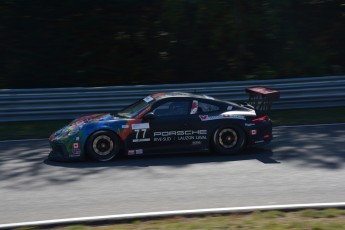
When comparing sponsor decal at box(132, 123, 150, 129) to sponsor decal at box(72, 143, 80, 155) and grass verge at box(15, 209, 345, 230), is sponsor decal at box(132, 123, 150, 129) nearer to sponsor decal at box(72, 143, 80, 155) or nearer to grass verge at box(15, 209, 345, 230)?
sponsor decal at box(72, 143, 80, 155)

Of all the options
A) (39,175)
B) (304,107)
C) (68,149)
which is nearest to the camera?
(39,175)

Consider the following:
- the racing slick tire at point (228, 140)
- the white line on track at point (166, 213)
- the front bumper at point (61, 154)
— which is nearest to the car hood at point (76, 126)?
the front bumper at point (61, 154)

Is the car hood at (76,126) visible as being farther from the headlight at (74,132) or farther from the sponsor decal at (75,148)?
the sponsor decal at (75,148)

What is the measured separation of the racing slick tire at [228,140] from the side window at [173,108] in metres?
0.74

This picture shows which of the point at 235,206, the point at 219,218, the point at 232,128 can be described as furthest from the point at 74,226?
the point at 232,128

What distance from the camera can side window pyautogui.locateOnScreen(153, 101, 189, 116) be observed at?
11289mm

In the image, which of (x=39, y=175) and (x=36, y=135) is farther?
(x=36, y=135)

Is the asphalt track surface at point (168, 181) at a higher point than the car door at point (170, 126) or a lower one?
lower

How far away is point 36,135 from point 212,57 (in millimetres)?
8501

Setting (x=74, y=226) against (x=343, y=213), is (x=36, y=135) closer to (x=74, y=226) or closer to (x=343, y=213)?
(x=74, y=226)

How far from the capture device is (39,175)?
32.2ft

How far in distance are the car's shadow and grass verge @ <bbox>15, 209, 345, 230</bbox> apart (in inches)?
138

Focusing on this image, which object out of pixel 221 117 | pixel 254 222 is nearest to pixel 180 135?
pixel 221 117

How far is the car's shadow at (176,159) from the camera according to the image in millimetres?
10602
